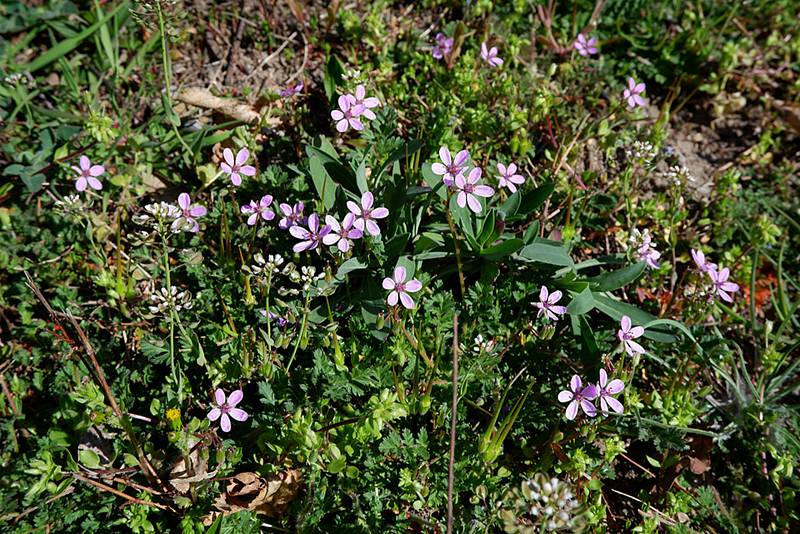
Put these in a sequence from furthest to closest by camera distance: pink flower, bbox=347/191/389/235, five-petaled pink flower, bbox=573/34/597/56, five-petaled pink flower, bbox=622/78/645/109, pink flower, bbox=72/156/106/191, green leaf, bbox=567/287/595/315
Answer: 1. five-petaled pink flower, bbox=573/34/597/56
2. five-petaled pink flower, bbox=622/78/645/109
3. pink flower, bbox=72/156/106/191
4. green leaf, bbox=567/287/595/315
5. pink flower, bbox=347/191/389/235

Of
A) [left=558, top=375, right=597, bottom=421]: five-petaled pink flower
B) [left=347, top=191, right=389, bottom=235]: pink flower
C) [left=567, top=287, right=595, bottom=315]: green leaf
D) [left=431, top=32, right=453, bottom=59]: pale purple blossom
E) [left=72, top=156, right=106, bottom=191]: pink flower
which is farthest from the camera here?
[left=431, top=32, right=453, bottom=59]: pale purple blossom

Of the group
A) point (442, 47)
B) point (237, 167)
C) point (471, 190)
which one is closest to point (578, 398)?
point (471, 190)

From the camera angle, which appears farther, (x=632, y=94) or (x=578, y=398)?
(x=632, y=94)

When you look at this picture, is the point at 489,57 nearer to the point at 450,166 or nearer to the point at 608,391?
the point at 450,166

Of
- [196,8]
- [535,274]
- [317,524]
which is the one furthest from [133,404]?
[196,8]

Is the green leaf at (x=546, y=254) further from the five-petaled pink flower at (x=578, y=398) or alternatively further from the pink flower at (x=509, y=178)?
the five-petaled pink flower at (x=578, y=398)

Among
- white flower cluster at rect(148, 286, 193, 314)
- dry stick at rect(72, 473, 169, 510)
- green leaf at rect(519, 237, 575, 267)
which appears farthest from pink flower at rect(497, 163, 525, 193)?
dry stick at rect(72, 473, 169, 510)

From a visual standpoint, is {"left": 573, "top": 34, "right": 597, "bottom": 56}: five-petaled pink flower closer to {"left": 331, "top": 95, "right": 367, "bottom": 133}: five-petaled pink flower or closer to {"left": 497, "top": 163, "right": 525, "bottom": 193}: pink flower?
{"left": 497, "top": 163, "right": 525, "bottom": 193}: pink flower
